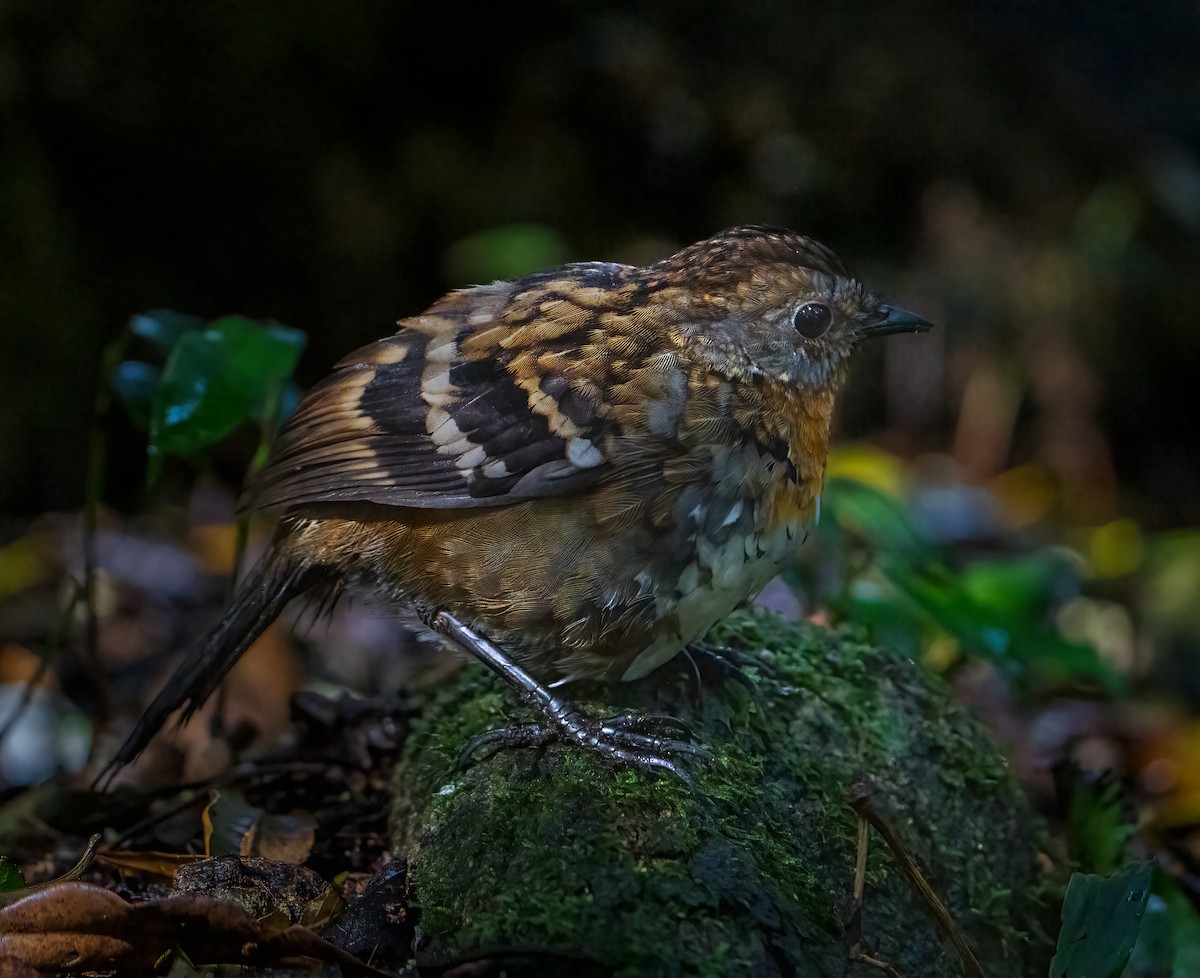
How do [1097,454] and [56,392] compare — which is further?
[1097,454]

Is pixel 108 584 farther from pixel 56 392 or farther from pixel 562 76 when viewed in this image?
pixel 562 76

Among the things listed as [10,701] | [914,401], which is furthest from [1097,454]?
[10,701]

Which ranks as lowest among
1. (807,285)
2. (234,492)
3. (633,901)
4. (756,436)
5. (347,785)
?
(234,492)

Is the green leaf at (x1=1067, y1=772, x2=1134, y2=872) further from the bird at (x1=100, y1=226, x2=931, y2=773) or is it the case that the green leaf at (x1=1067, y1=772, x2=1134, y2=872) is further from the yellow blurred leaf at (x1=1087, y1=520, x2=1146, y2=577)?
the yellow blurred leaf at (x1=1087, y1=520, x2=1146, y2=577)

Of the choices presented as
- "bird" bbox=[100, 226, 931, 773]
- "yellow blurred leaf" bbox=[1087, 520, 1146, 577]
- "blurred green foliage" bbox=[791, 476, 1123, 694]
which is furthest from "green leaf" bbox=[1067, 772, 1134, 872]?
"yellow blurred leaf" bbox=[1087, 520, 1146, 577]

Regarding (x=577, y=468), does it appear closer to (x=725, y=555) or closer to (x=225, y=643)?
(x=725, y=555)

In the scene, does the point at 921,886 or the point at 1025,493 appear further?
the point at 1025,493

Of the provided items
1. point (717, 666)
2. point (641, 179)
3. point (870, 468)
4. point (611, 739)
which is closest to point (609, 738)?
point (611, 739)
